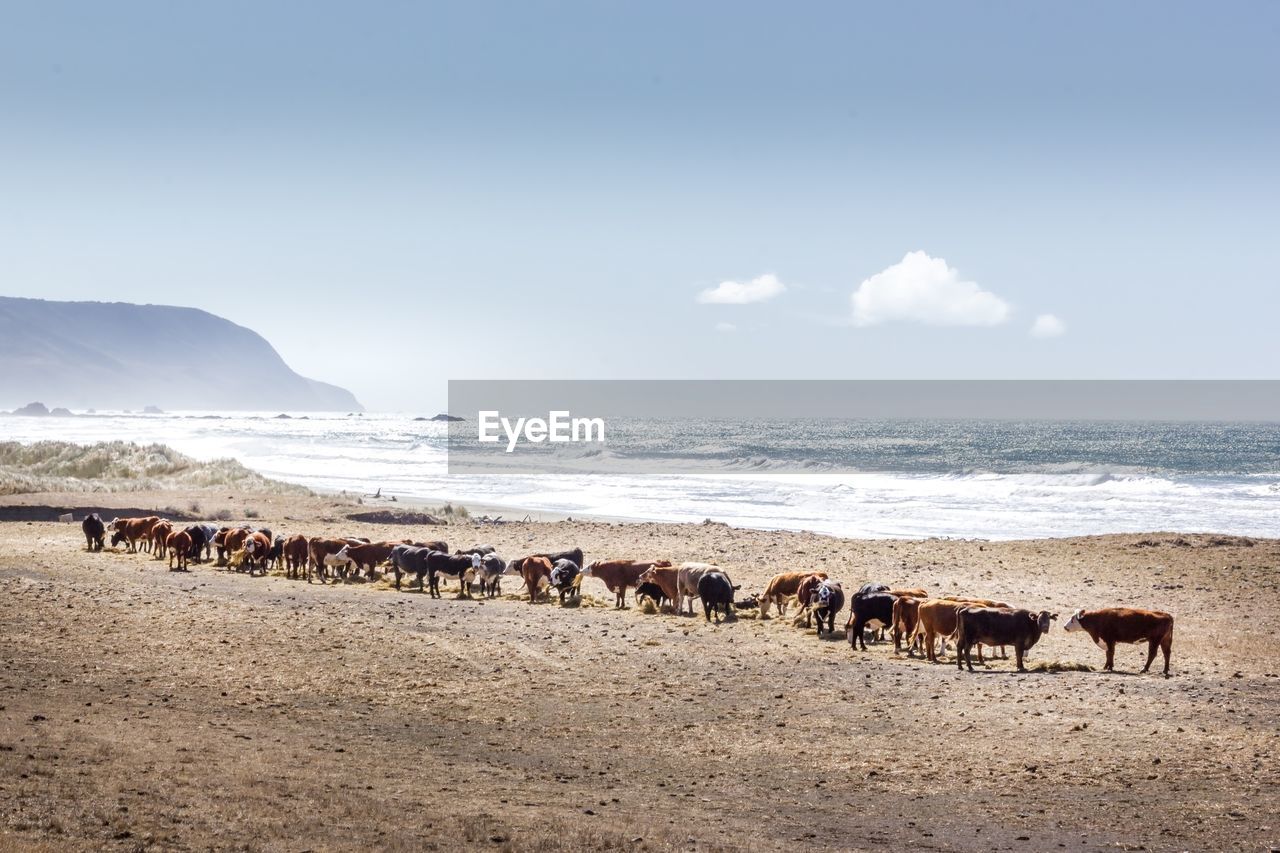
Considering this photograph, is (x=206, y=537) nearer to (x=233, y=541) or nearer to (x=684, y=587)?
(x=233, y=541)

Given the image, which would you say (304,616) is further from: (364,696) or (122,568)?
(122,568)

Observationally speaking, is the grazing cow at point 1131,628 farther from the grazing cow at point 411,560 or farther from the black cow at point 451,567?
the grazing cow at point 411,560

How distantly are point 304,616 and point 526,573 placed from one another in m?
4.94

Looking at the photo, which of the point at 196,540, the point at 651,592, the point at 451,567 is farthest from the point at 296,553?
the point at 651,592

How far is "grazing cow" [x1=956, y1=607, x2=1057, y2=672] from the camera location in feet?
49.1

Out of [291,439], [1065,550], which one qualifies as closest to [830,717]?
[1065,550]

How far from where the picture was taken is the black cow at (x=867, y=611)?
16891 mm

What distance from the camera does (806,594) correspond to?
19.1 metres

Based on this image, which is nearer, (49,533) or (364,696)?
(364,696)

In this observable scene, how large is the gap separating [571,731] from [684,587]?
29.0ft

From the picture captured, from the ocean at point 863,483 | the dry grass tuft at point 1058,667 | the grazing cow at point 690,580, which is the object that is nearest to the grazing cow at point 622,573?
the grazing cow at point 690,580

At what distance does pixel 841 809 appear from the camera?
8.95 meters

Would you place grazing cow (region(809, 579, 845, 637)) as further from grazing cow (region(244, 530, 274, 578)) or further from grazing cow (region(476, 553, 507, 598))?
grazing cow (region(244, 530, 274, 578))

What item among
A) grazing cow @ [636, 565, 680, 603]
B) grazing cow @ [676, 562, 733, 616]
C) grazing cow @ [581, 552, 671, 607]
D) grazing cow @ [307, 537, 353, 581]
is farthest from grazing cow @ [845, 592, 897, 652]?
grazing cow @ [307, 537, 353, 581]
